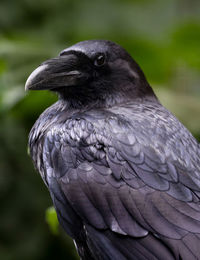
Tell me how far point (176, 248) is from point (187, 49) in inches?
115

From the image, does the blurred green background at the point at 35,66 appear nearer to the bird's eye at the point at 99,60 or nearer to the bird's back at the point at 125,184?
the bird's eye at the point at 99,60

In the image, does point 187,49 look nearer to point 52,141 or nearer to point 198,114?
point 198,114

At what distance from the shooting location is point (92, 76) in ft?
12.7

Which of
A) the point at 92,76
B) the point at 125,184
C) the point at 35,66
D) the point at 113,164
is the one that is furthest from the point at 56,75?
the point at 35,66

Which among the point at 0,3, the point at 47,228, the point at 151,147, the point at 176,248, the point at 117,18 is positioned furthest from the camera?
the point at 117,18

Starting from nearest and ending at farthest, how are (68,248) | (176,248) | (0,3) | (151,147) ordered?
1. (176,248)
2. (151,147)
3. (68,248)
4. (0,3)

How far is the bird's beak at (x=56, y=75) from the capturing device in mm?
3713

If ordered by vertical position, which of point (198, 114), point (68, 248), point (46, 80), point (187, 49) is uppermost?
point (46, 80)

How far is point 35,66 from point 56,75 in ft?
5.97

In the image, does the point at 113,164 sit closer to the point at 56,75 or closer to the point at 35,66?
the point at 56,75

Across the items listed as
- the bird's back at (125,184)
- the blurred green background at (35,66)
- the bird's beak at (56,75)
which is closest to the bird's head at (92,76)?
the bird's beak at (56,75)

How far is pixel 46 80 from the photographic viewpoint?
3.73 meters

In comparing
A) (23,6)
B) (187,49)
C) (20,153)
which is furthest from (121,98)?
(23,6)

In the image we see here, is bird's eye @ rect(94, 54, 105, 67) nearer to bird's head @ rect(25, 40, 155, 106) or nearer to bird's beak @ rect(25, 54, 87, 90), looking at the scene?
bird's head @ rect(25, 40, 155, 106)
